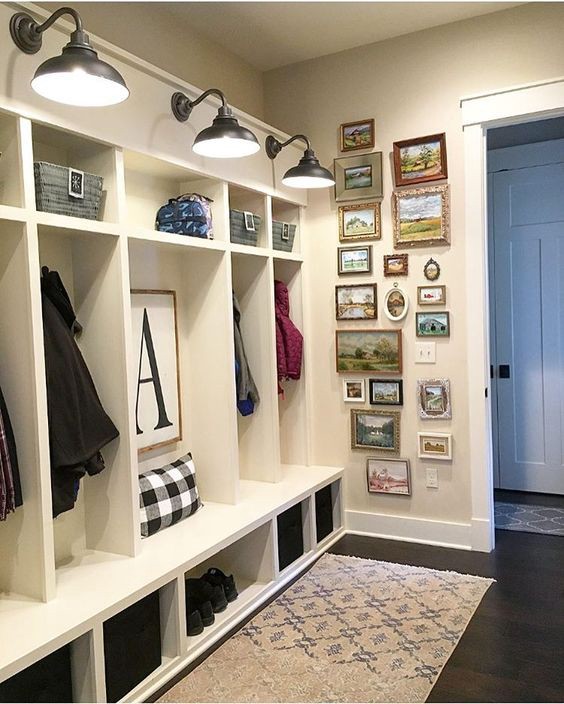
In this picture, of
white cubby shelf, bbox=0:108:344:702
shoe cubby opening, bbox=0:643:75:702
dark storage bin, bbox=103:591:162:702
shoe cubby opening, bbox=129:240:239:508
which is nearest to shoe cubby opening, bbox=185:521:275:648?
white cubby shelf, bbox=0:108:344:702

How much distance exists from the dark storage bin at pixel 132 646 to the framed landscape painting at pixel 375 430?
1787mm

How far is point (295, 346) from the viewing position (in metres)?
3.84

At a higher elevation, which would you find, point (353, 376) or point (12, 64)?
point (12, 64)

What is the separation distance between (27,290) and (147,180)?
1.14m

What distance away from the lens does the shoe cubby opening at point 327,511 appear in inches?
144

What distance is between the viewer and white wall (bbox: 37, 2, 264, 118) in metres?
2.96

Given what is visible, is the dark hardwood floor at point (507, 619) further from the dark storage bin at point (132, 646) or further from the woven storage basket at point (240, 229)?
the woven storage basket at point (240, 229)

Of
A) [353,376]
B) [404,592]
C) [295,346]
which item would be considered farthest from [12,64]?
[404,592]

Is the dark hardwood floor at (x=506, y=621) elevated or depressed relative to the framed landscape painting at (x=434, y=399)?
depressed

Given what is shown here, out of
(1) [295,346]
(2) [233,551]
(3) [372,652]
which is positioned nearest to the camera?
(3) [372,652]

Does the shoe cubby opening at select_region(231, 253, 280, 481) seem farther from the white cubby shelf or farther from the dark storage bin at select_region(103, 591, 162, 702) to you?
the dark storage bin at select_region(103, 591, 162, 702)

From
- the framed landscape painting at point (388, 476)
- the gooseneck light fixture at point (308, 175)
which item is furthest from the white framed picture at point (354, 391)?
the gooseneck light fixture at point (308, 175)

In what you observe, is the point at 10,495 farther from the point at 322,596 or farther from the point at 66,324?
the point at 322,596

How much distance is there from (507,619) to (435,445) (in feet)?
3.62
